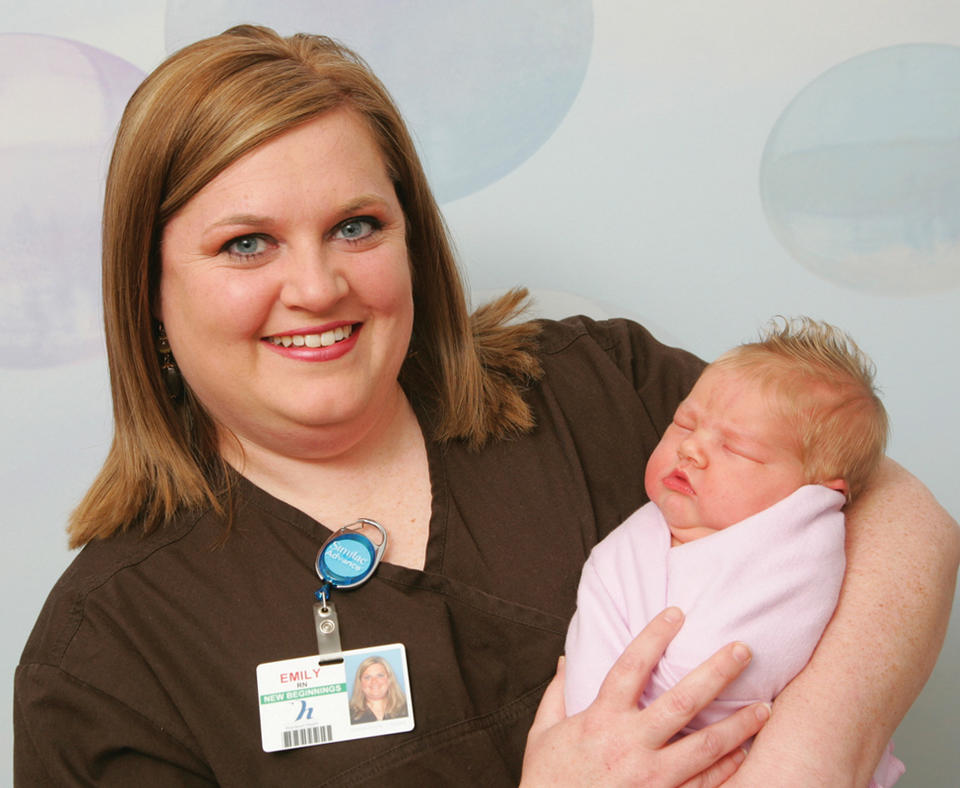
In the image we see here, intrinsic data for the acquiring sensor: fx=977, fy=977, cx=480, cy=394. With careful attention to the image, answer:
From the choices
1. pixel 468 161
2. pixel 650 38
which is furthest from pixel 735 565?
pixel 650 38

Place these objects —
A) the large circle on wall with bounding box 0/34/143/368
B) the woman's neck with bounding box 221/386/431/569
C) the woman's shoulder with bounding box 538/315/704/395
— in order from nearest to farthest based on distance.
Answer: the woman's neck with bounding box 221/386/431/569 → the woman's shoulder with bounding box 538/315/704/395 → the large circle on wall with bounding box 0/34/143/368

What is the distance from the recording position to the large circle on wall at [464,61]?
2205 mm

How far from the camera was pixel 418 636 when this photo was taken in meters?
1.49

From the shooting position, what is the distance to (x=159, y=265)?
1.54 meters

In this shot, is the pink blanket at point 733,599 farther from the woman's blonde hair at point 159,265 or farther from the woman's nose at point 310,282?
the woman's nose at point 310,282

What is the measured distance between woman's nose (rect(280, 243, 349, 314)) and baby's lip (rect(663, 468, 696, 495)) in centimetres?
57

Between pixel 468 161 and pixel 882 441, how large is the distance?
122cm

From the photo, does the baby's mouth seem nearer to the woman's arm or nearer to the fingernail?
the fingernail

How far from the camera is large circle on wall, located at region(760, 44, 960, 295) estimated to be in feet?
7.71

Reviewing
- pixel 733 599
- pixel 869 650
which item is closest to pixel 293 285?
pixel 733 599

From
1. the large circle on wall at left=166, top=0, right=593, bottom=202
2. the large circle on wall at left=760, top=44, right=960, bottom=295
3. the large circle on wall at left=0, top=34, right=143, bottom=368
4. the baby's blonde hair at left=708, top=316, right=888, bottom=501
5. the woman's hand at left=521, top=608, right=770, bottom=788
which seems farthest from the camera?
the large circle on wall at left=760, top=44, right=960, bottom=295

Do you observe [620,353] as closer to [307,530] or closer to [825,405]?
[825,405]

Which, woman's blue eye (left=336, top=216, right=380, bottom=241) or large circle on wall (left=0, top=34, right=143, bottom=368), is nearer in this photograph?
woman's blue eye (left=336, top=216, right=380, bottom=241)

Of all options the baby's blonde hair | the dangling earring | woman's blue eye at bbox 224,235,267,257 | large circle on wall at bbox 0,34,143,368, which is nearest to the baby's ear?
the baby's blonde hair
